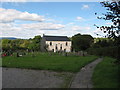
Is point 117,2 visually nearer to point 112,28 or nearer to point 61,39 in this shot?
point 112,28

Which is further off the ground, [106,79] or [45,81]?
[106,79]

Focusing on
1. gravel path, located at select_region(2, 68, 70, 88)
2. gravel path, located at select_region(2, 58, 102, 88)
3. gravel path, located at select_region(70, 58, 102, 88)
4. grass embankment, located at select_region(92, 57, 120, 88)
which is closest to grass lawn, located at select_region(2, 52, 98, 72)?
gravel path, located at select_region(70, 58, 102, 88)

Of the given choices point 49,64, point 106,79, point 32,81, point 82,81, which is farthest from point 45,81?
point 49,64

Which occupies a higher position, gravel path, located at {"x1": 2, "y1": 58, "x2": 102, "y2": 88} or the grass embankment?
the grass embankment

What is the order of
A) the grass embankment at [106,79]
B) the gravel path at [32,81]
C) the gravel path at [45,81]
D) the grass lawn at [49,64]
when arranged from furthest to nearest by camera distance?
the grass lawn at [49,64] < the gravel path at [32,81] < the gravel path at [45,81] < the grass embankment at [106,79]

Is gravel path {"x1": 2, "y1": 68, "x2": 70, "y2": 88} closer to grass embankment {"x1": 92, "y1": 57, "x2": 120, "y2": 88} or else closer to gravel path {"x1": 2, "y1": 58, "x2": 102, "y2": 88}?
gravel path {"x1": 2, "y1": 58, "x2": 102, "y2": 88}

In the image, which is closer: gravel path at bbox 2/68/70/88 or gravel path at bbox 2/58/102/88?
gravel path at bbox 2/58/102/88

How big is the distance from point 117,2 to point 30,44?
6001cm

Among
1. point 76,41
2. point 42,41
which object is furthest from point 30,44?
point 76,41

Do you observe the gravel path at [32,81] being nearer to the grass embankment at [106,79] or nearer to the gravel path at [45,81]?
the gravel path at [45,81]

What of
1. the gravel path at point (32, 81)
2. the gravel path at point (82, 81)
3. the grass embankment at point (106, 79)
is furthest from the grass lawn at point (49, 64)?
the gravel path at point (32, 81)

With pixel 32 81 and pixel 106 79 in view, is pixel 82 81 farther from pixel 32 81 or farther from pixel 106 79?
pixel 32 81

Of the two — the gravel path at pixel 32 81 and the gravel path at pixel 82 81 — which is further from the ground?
the gravel path at pixel 82 81

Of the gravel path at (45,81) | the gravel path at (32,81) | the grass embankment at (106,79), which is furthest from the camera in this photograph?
the gravel path at (32,81)
